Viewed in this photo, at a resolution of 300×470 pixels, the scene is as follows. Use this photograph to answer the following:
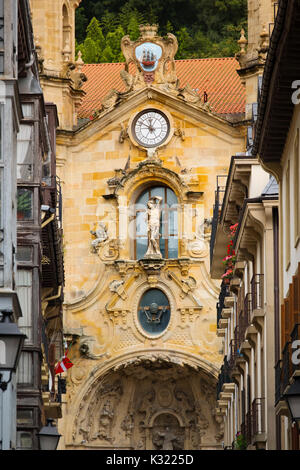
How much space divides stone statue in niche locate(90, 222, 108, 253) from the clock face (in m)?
3.56

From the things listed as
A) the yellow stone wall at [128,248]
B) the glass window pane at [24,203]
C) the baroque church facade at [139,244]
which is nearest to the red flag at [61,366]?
the glass window pane at [24,203]

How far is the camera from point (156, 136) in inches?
2406

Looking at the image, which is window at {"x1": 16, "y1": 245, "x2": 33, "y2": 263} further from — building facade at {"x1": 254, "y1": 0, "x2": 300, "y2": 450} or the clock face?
the clock face

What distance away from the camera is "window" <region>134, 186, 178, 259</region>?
61.2 metres

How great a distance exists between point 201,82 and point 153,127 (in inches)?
260

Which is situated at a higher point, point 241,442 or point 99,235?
point 99,235

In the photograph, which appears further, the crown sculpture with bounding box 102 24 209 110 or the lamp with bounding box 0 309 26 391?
the crown sculpture with bounding box 102 24 209 110

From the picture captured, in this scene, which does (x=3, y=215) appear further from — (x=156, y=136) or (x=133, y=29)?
(x=133, y=29)

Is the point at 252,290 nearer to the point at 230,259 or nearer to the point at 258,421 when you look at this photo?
the point at 258,421

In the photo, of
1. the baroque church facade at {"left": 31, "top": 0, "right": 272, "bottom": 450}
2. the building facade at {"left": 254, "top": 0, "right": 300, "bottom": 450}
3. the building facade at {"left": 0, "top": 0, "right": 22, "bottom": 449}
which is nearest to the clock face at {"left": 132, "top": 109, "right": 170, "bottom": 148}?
the baroque church facade at {"left": 31, "top": 0, "right": 272, "bottom": 450}

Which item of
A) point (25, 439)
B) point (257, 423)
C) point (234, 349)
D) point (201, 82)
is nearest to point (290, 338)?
point (257, 423)

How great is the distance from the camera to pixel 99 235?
2408 inches

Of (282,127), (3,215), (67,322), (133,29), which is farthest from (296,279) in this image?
(133,29)

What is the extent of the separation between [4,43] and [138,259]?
122 ft
